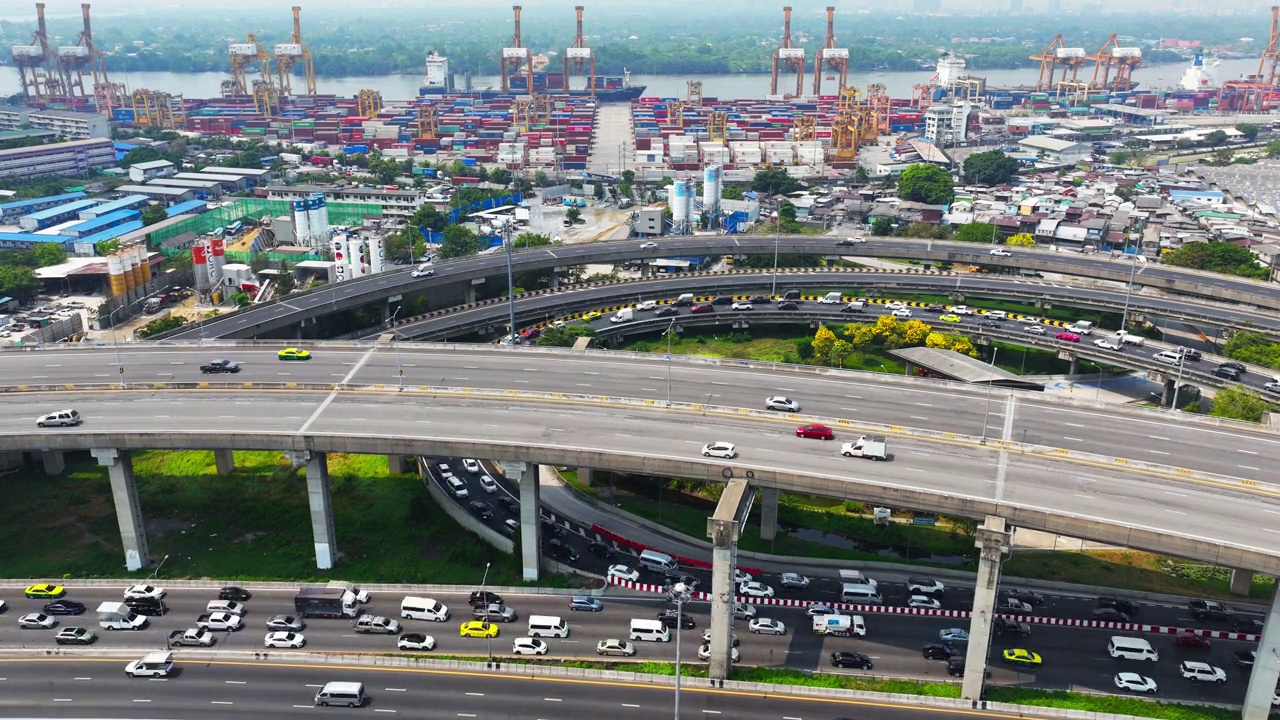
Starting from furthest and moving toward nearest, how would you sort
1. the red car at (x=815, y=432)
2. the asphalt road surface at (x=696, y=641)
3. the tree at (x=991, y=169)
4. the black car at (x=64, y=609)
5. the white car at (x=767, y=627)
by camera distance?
the tree at (x=991, y=169) → the red car at (x=815, y=432) → the black car at (x=64, y=609) → the white car at (x=767, y=627) → the asphalt road surface at (x=696, y=641)

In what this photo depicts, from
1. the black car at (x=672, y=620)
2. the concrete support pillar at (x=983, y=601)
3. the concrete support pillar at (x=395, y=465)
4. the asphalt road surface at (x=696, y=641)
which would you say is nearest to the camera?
the concrete support pillar at (x=983, y=601)

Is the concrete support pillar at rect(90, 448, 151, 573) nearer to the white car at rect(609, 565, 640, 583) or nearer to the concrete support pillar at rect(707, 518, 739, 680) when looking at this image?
the white car at rect(609, 565, 640, 583)

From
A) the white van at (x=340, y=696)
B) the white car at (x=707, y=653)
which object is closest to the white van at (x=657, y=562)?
the white car at (x=707, y=653)

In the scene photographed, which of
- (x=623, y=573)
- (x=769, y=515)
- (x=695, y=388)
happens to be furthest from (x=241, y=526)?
(x=769, y=515)

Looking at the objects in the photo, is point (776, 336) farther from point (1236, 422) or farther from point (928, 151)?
point (928, 151)

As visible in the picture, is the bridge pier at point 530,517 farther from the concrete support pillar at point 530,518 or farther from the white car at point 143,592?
the white car at point 143,592

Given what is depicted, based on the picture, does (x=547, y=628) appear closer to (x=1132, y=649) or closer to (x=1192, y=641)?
(x=1132, y=649)

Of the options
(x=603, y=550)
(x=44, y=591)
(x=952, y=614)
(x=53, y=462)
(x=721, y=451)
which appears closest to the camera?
(x=952, y=614)
